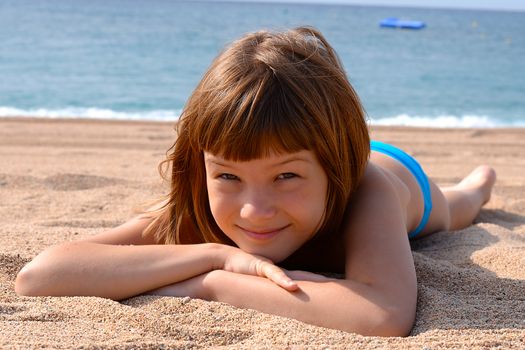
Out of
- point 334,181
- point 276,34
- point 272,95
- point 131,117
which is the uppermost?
point 276,34

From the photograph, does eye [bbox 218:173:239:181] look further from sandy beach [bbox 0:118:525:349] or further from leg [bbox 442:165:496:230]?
leg [bbox 442:165:496:230]

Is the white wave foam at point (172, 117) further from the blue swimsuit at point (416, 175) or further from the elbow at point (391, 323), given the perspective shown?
the elbow at point (391, 323)

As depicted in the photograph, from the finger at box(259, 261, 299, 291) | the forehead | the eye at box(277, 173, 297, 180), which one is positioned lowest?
the finger at box(259, 261, 299, 291)

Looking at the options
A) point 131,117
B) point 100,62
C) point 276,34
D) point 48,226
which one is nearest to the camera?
point 276,34

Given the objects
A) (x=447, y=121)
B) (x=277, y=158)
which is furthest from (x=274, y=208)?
(x=447, y=121)

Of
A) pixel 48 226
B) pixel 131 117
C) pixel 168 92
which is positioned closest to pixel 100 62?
pixel 168 92

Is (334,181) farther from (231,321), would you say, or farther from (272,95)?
(231,321)

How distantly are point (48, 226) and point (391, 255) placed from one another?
1.96 metres

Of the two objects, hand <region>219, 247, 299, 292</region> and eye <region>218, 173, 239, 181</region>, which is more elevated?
eye <region>218, 173, 239, 181</region>

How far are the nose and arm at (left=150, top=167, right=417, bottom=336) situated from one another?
0.22m

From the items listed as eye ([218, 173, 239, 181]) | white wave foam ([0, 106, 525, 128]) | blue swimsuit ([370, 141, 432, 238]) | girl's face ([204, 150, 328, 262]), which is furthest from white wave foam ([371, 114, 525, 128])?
eye ([218, 173, 239, 181])

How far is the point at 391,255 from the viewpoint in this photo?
2.39m

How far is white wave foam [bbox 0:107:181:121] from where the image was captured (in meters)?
11.0

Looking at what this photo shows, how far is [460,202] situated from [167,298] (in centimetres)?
243
